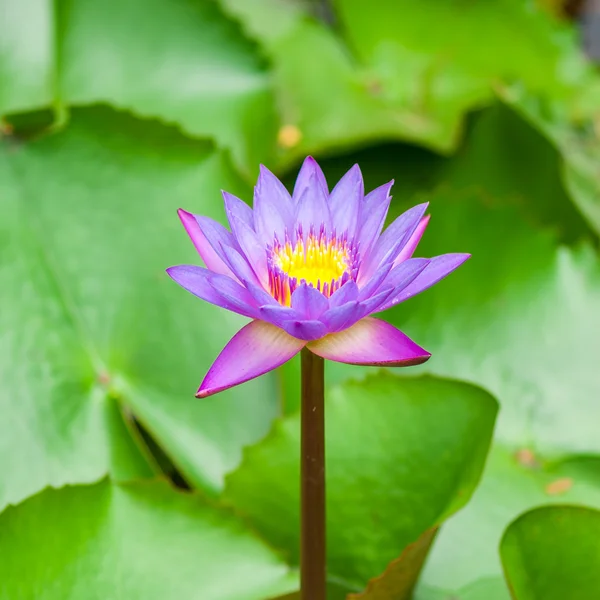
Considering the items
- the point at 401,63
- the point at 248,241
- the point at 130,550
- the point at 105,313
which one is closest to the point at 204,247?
the point at 248,241

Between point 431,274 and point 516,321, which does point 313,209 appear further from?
point 516,321

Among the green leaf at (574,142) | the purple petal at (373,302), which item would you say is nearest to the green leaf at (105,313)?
the purple petal at (373,302)

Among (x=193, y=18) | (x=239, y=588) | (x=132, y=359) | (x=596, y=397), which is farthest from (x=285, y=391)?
(x=193, y=18)

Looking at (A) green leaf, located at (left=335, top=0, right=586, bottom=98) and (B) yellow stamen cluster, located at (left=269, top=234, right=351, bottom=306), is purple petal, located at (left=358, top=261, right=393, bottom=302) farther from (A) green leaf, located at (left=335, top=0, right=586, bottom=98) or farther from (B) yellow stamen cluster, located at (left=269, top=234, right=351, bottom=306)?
(A) green leaf, located at (left=335, top=0, right=586, bottom=98)

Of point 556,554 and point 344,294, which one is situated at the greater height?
point 344,294

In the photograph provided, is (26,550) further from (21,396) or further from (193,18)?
(193,18)
